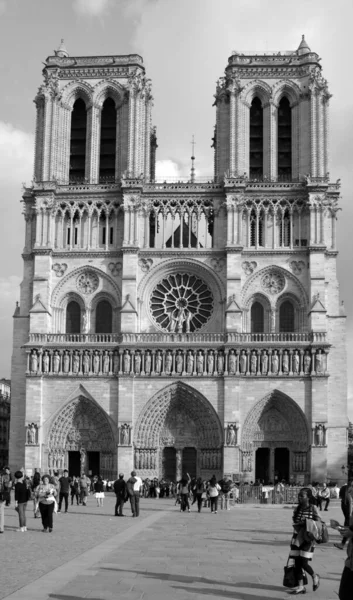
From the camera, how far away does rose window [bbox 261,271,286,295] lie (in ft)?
177

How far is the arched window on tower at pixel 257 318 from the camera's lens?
54562 millimetres

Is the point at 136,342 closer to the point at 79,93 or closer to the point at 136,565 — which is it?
the point at 79,93

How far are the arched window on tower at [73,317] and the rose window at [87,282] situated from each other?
108cm

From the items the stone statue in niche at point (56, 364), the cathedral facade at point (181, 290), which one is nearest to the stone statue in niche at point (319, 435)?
the cathedral facade at point (181, 290)

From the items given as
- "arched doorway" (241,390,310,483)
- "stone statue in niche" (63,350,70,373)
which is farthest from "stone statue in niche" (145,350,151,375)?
"arched doorway" (241,390,310,483)

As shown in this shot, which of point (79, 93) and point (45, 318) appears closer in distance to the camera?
point (45, 318)

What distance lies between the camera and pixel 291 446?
52.5m

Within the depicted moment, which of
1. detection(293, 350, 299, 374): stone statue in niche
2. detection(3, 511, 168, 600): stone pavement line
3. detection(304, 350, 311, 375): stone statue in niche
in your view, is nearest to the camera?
detection(3, 511, 168, 600): stone pavement line

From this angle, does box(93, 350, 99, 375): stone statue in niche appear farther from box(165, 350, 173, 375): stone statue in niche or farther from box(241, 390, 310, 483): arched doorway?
box(241, 390, 310, 483): arched doorway

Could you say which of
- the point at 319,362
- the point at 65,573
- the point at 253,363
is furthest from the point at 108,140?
the point at 65,573

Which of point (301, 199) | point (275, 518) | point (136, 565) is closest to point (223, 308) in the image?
point (301, 199)

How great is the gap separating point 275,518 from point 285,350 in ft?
71.1

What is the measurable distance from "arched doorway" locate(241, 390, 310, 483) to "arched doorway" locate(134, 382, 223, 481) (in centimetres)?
174

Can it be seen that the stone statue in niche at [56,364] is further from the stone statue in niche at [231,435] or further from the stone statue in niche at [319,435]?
the stone statue in niche at [319,435]
